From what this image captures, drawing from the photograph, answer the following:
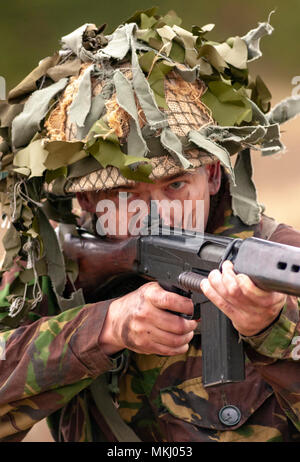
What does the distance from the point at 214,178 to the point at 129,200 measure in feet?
1.05

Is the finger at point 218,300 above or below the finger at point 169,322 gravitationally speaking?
above

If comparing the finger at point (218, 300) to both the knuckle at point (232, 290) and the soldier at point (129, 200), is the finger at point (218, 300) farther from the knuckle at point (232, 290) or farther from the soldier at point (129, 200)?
the soldier at point (129, 200)

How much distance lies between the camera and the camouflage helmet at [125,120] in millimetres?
2500

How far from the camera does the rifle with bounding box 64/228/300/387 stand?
5.94 feet

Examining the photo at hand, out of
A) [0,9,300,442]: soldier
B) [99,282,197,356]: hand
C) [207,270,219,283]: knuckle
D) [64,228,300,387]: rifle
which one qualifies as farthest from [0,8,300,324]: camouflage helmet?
[207,270,219,283]: knuckle

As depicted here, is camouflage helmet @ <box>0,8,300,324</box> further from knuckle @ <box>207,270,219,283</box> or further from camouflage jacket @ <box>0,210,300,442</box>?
knuckle @ <box>207,270,219,283</box>

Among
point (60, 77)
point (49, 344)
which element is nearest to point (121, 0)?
point (60, 77)

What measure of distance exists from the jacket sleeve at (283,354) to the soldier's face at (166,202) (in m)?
0.51

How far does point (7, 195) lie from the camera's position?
107 inches

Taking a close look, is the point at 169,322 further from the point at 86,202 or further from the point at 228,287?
the point at 86,202

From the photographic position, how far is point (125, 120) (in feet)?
8.27

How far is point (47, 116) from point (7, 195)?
0.29 meters

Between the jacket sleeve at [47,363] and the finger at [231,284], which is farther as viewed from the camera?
the jacket sleeve at [47,363]

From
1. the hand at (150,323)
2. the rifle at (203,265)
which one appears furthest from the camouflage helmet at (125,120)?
the hand at (150,323)
